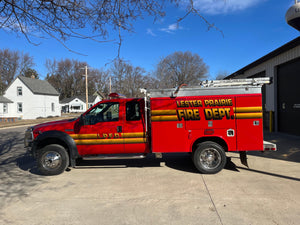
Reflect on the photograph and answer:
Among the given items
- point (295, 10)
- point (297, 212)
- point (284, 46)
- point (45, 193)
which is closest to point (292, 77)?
point (284, 46)

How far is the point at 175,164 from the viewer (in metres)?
6.78

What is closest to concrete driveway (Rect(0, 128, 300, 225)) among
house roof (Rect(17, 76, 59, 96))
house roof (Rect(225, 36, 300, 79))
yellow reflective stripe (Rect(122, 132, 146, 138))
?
yellow reflective stripe (Rect(122, 132, 146, 138))

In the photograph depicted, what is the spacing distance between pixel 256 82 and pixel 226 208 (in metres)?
3.19

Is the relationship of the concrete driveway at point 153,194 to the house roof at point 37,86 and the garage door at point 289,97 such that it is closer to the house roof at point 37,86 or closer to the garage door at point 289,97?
the garage door at point 289,97

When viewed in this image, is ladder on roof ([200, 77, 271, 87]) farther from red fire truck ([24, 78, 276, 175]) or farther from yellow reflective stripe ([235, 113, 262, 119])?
yellow reflective stripe ([235, 113, 262, 119])

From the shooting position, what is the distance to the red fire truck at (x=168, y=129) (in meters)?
5.51

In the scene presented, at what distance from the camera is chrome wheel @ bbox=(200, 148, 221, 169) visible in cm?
564

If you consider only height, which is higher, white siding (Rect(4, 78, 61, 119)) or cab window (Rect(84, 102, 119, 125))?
white siding (Rect(4, 78, 61, 119))

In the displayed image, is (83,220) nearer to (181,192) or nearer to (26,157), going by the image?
(181,192)

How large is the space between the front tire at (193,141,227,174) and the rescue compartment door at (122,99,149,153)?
4.40ft

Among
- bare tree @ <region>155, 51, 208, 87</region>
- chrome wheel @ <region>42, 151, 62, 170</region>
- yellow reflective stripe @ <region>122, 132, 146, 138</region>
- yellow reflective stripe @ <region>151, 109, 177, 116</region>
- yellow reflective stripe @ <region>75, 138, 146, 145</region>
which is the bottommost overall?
chrome wheel @ <region>42, 151, 62, 170</region>

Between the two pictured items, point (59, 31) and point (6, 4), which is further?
point (59, 31)

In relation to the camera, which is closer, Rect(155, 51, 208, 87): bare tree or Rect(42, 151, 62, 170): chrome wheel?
Rect(42, 151, 62, 170): chrome wheel

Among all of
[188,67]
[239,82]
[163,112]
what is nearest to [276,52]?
[239,82]
